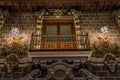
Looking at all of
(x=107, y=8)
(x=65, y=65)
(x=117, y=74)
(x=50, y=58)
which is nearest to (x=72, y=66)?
(x=65, y=65)

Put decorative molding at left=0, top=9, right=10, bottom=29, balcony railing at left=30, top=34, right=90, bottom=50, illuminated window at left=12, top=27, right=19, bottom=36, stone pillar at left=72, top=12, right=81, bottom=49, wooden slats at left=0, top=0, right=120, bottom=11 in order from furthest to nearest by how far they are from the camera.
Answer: wooden slats at left=0, top=0, right=120, bottom=11 → decorative molding at left=0, top=9, right=10, bottom=29 → stone pillar at left=72, top=12, right=81, bottom=49 → illuminated window at left=12, top=27, right=19, bottom=36 → balcony railing at left=30, top=34, right=90, bottom=50

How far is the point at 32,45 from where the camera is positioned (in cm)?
704

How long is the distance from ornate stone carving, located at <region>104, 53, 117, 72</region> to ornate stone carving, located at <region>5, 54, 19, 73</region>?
2929mm

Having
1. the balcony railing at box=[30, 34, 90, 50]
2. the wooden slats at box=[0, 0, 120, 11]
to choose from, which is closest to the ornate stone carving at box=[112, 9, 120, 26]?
the wooden slats at box=[0, 0, 120, 11]

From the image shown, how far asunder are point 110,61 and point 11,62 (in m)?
3.22

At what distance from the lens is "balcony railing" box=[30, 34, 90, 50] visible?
715 cm

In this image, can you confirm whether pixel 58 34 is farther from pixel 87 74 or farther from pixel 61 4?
pixel 87 74

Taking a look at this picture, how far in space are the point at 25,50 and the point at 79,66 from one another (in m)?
1.95

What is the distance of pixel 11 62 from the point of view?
6660 mm

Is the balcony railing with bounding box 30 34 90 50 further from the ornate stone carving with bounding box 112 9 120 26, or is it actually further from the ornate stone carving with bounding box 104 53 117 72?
the ornate stone carving with bounding box 112 9 120 26

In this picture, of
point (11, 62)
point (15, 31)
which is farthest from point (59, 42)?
point (11, 62)

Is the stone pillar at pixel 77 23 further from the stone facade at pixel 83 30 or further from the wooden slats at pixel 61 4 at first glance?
the wooden slats at pixel 61 4

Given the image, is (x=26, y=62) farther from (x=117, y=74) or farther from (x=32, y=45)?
(x=117, y=74)

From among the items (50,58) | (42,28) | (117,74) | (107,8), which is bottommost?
(117,74)
